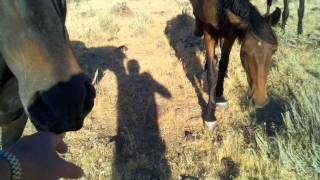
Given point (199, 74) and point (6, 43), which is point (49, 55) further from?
point (199, 74)

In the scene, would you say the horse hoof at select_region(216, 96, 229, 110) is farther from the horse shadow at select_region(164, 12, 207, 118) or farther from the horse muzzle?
the horse muzzle

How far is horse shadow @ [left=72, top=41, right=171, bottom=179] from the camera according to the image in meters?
4.12

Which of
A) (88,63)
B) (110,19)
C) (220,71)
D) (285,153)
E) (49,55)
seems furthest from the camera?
(110,19)

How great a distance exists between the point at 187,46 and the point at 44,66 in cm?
587

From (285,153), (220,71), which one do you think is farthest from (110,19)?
(285,153)

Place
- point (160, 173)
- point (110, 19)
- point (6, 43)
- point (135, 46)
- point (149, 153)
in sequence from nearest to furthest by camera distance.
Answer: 1. point (6, 43)
2. point (160, 173)
3. point (149, 153)
4. point (135, 46)
5. point (110, 19)

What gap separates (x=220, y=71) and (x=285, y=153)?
6.18ft

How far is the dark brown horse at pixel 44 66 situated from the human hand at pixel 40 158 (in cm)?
19

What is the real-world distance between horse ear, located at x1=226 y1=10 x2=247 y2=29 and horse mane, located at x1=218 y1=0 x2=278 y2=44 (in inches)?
1.5

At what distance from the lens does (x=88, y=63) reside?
6.99 m

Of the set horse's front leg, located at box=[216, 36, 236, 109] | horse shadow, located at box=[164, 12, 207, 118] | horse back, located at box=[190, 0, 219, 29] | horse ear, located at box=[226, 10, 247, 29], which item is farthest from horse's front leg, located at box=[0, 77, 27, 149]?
horse's front leg, located at box=[216, 36, 236, 109]

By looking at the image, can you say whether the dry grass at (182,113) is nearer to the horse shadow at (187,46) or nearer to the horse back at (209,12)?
the horse shadow at (187,46)

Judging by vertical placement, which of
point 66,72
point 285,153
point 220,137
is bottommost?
point 220,137

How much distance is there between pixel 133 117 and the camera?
5.17 metres
